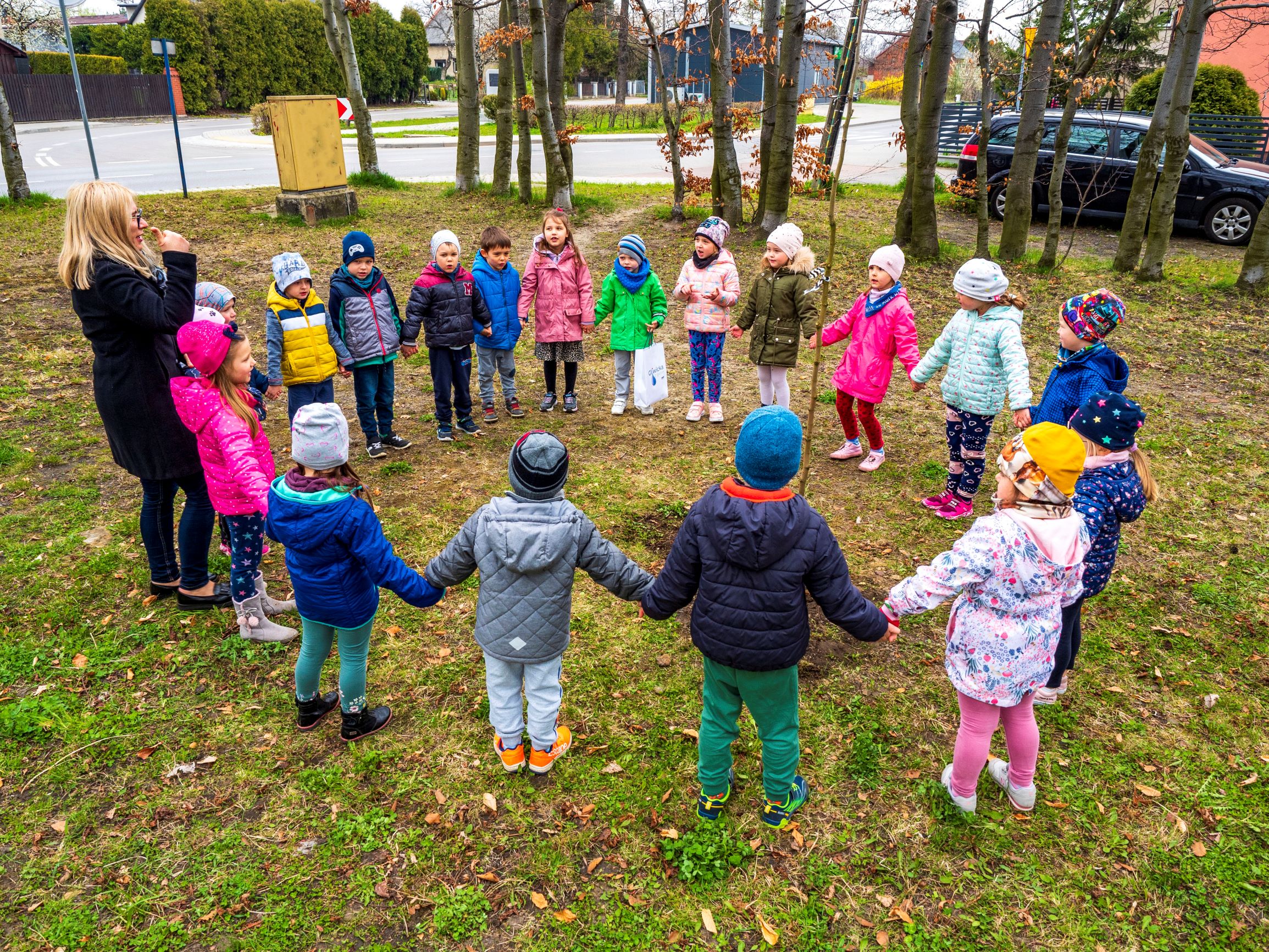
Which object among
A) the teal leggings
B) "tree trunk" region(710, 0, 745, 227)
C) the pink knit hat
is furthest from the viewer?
"tree trunk" region(710, 0, 745, 227)

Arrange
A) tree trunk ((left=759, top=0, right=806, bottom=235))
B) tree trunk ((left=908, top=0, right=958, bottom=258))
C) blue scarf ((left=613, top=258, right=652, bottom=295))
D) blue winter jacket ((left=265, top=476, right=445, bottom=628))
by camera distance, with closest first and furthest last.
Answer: blue winter jacket ((left=265, top=476, right=445, bottom=628)) → blue scarf ((left=613, top=258, right=652, bottom=295)) → tree trunk ((left=908, top=0, right=958, bottom=258)) → tree trunk ((left=759, top=0, right=806, bottom=235))

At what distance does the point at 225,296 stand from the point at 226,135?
3037 cm

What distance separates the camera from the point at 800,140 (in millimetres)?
12602

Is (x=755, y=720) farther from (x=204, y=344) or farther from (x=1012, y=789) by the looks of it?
(x=204, y=344)

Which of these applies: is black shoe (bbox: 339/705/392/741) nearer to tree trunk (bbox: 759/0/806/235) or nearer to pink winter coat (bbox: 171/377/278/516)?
pink winter coat (bbox: 171/377/278/516)

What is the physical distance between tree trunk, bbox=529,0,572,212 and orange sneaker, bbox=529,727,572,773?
11375 mm

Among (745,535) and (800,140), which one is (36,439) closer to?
(745,535)

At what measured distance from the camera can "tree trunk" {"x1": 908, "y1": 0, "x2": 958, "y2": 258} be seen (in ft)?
35.2

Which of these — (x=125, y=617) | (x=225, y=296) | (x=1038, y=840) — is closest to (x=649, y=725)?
(x=1038, y=840)

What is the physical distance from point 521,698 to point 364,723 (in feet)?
2.89

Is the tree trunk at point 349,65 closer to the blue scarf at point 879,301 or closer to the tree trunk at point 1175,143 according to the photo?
the blue scarf at point 879,301

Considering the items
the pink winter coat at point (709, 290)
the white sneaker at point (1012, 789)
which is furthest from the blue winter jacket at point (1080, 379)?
the pink winter coat at point (709, 290)

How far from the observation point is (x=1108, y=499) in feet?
12.2

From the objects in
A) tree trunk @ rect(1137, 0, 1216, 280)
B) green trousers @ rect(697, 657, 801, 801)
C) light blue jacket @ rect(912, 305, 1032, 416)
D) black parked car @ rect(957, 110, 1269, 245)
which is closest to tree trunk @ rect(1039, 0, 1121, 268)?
tree trunk @ rect(1137, 0, 1216, 280)
